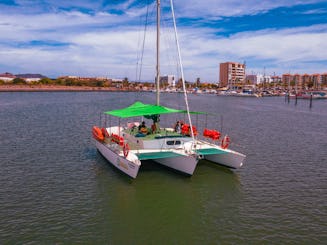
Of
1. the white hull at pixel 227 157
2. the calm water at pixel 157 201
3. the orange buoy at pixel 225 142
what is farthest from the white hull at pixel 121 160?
the orange buoy at pixel 225 142

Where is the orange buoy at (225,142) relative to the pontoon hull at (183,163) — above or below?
above

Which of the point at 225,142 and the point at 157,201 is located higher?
the point at 225,142

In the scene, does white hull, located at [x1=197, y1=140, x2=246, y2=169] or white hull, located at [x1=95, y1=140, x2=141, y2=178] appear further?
white hull, located at [x1=197, y1=140, x2=246, y2=169]

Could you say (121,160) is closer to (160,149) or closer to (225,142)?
(160,149)

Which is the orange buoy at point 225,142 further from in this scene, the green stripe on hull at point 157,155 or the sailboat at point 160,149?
the green stripe on hull at point 157,155

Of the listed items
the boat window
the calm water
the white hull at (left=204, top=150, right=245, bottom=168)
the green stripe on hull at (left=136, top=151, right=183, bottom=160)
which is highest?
the boat window

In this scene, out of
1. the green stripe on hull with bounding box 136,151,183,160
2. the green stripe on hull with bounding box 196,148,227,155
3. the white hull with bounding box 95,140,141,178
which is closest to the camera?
the white hull with bounding box 95,140,141,178

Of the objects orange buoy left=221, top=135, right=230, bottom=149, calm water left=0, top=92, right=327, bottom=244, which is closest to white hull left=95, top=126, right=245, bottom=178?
orange buoy left=221, top=135, right=230, bottom=149

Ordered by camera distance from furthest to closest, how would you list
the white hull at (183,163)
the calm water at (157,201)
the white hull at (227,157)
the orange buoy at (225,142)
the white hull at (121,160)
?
the orange buoy at (225,142) → the white hull at (227,157) → the white hull at (183,163) → the white hull at (121,160) → the calm water at (157,201)

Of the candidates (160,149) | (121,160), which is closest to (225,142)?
(160,149)

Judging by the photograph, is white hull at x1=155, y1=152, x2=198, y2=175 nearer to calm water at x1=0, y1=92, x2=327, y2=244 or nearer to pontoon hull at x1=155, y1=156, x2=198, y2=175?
pontoon hull at x1=155, y1=156, x2=198, y2=175

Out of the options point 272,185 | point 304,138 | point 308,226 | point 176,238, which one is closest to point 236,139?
point 304,138

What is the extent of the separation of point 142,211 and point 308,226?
23.1ft

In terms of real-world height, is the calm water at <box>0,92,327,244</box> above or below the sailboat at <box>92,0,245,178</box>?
below
